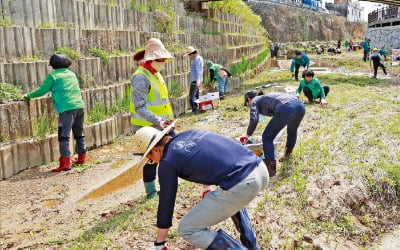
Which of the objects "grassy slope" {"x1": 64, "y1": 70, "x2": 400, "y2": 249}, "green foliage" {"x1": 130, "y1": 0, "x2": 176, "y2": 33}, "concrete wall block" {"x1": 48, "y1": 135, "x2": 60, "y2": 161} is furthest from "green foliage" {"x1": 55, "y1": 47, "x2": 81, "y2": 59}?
"grassy slope" {"x1": 64, "y1": 70, "x2": 400, "y2": 249}

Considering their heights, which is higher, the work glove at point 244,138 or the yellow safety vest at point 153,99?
the yellow safety vest at point 153,99

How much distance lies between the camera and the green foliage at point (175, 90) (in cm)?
1020

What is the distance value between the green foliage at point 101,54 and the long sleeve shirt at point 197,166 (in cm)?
543

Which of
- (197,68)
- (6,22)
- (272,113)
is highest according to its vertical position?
(6,22)

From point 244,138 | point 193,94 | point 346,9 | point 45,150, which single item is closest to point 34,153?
point 45,150

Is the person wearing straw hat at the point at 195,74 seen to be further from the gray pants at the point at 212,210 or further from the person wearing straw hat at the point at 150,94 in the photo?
the gray pants at the point at 212,210

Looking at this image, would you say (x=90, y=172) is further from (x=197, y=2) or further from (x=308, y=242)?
(x=197, y=2)

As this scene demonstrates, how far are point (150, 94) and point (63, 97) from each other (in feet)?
6.86

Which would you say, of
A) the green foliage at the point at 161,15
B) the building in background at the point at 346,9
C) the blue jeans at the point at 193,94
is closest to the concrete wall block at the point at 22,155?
the green foliage at the point at 161,15

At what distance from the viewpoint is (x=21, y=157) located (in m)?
5.90

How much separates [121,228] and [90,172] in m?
2.40

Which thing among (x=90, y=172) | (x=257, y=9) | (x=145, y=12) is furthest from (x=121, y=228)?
(x=257, y=9)

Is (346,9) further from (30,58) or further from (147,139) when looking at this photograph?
(147,139)

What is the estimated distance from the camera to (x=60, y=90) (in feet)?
19.0
